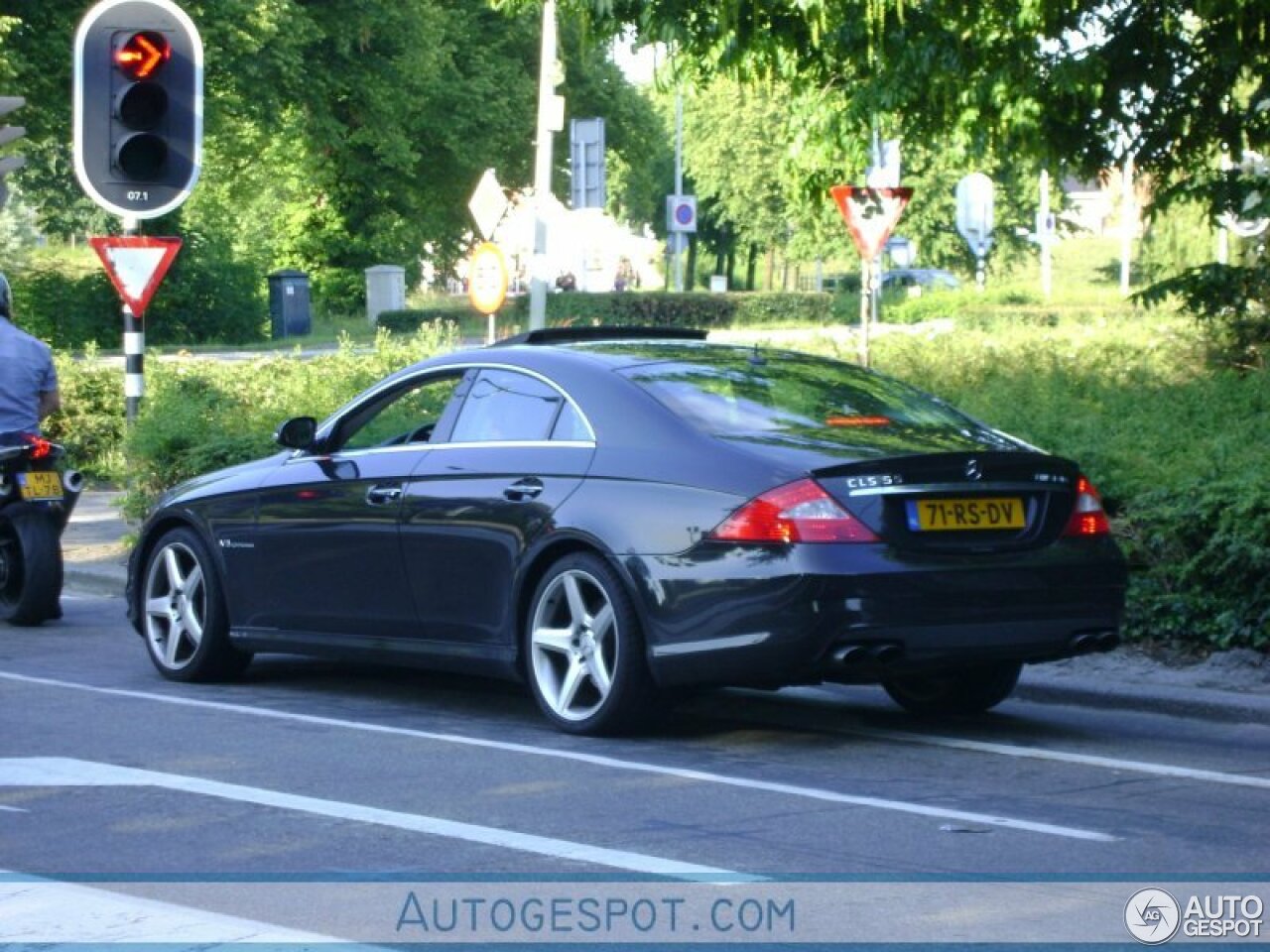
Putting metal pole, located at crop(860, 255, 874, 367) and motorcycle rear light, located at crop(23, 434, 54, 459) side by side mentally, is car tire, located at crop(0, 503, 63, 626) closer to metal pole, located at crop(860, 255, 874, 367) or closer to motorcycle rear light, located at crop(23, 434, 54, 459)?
motorcycle rear light, located at crop(23, 434, 54, 459)

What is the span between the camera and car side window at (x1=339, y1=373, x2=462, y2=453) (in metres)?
9.04

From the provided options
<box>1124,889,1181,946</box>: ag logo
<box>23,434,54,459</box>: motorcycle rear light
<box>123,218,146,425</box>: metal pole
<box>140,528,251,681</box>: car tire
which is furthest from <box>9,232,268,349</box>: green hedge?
<box>1124,889,1181,946</box>: ag logo

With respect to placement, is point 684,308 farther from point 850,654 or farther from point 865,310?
point 850,654

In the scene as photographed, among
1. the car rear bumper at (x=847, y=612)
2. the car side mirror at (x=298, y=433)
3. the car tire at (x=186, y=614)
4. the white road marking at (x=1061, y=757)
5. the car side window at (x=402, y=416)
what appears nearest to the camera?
the white road marking at (x=1061, y=757)

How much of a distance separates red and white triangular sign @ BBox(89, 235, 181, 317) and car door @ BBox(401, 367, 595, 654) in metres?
5.97

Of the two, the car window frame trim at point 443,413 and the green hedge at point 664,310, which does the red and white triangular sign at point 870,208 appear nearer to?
the car window frame trim at point 443,413

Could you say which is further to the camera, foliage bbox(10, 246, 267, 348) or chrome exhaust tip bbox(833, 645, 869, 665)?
foliage bbox(10, 246, 267, 348)

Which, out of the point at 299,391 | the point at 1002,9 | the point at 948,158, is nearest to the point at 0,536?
the point at 299,391

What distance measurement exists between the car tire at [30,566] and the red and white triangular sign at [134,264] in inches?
100

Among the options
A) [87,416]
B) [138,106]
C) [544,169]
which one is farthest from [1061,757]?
[544,169]

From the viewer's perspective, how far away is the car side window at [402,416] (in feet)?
29.7

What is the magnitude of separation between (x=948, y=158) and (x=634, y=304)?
36.9 m

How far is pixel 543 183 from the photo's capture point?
95.6 feet

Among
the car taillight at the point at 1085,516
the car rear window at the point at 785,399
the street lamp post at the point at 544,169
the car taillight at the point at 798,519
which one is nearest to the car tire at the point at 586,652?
the car taillight at the point at 798,519
